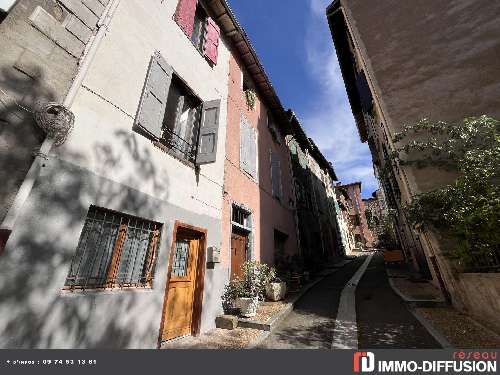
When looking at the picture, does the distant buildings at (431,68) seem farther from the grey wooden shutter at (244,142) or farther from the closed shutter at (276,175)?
the grey wooden shutter at (244,142)

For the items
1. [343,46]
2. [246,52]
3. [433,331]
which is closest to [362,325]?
[433,331]

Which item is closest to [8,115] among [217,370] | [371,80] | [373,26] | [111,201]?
[111,201]

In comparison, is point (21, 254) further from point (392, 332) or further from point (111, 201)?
point (392, 332)

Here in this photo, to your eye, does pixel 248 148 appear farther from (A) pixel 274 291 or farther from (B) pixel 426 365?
(B) pixel 426 365

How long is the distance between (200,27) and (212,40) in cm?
56

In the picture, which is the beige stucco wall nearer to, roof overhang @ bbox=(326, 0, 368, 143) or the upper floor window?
the upper floor window

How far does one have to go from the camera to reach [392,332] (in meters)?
4.52

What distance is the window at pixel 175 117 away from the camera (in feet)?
14.9

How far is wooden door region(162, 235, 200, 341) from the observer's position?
177 inches

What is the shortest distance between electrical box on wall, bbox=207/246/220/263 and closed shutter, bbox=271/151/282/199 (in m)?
5.14

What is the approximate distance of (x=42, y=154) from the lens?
2775 millimetres

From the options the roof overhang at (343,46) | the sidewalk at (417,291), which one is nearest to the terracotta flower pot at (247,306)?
the sidewalk at (417,291)

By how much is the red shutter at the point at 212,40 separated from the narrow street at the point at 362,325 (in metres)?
7.29

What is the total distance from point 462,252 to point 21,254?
21.6ft
